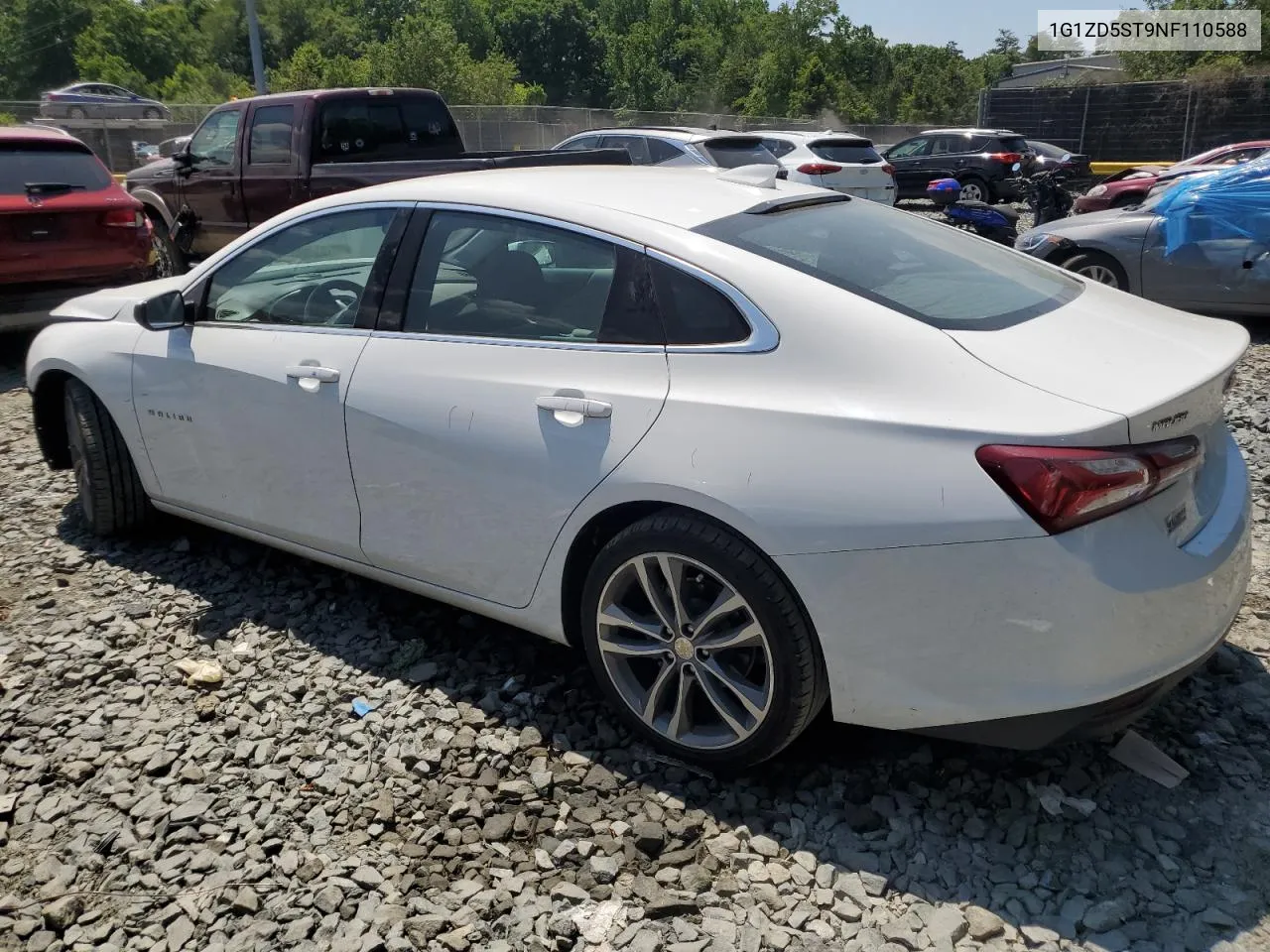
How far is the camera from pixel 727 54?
68938 millimetres

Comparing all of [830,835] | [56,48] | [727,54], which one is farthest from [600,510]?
[56,48]

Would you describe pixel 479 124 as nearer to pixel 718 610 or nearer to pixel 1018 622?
pixel 718 610

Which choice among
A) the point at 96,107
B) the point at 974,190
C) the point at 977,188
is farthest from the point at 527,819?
the point at 96,107

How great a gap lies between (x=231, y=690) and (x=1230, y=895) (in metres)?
2.94

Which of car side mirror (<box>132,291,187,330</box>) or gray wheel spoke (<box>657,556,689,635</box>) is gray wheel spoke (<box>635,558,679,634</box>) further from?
car side mirror (<box>132,291,187,330</box>)

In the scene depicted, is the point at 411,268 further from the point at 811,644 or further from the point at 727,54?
the point at 727,54

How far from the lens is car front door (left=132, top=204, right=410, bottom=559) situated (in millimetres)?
3477

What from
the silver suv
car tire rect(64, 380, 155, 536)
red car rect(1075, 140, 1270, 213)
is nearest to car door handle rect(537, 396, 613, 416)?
car tire rect(64, 380, 155, 536)

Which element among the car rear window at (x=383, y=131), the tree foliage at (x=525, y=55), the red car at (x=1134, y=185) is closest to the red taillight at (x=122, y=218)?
the car rear window at (x=383, y=131)

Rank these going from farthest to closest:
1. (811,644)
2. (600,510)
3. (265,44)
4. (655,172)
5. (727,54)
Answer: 1. (265,44)
2. (727,54)
3. (655,172)
4. (600,510)
5. (811,644)

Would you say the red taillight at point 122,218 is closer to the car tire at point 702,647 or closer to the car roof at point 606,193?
the car roof at point 606,193

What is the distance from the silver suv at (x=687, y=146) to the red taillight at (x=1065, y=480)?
10.1 metres

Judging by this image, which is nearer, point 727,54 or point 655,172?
point 655,172

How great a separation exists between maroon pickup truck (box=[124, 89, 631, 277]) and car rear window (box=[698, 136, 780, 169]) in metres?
3.60
